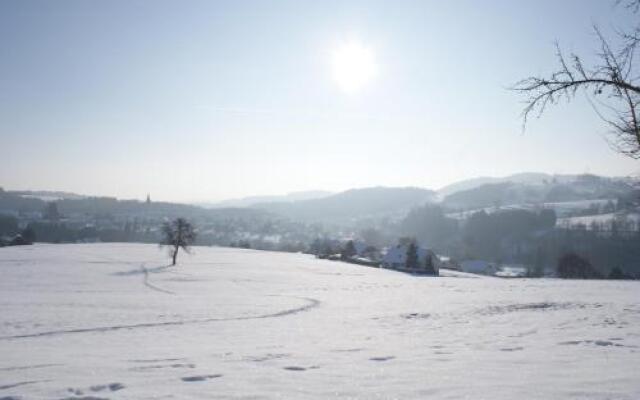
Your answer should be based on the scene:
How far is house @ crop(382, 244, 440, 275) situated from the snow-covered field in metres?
46.6

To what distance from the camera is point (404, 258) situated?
8775cm

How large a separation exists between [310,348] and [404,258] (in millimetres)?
76523

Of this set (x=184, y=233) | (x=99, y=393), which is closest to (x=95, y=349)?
(x=99, y=393)

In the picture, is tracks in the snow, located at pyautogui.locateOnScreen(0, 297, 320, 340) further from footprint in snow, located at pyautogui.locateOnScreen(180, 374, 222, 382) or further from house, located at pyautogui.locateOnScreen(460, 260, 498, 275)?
house, located at pyautogui.locateOnScreen(460, 260, 498, 275)

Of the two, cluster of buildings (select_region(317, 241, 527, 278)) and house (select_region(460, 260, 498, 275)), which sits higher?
cluster of buildings (select_region(317, 241, 527, 278))

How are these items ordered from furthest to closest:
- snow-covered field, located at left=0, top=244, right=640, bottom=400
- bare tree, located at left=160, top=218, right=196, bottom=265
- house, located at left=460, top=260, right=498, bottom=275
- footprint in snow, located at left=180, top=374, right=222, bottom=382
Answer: house, located at left=460, top=260, right=498, bottom=275 < bare tree, located at left=160, top=218, right=196, bottom=265 < footprint in snow, located at left=180, top=374, right=222, bottom=382 < snow-covered field, located at left=0, top=244, right=640, bottom=400

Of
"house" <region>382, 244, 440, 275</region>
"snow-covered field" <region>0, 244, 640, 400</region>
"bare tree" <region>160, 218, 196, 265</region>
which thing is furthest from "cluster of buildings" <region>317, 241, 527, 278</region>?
"snow-covered field" <region>0, 244, 640, 400</region>

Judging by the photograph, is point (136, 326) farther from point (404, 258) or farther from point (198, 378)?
point (404, 258)

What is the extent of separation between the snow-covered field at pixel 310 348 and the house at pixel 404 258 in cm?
4664

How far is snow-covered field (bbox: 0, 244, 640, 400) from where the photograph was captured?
7.41m

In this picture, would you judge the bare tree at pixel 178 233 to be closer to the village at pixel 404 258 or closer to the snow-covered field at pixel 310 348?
the snow-covered field at pixel 310 348

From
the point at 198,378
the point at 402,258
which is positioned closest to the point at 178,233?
the point at 402,258

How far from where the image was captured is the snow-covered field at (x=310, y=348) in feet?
24.3

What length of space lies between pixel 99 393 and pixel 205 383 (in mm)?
1562
